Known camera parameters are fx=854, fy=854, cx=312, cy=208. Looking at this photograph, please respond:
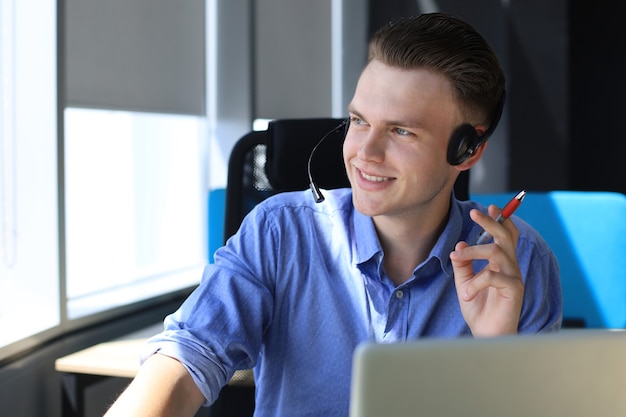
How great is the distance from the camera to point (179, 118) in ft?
12.0

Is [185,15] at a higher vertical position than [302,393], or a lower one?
higher

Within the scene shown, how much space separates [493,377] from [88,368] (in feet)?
5.82

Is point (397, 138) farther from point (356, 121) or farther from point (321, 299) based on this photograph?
point (321, 299)

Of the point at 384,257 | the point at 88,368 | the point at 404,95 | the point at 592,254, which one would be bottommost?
the point at 88,368

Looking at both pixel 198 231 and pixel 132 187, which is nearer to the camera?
pixel 132 187

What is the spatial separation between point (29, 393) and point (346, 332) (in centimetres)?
132

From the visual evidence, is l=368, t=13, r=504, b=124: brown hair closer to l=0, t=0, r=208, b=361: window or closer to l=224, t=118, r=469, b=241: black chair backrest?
l=224, t=118, r=469, b=241: black chair backrest

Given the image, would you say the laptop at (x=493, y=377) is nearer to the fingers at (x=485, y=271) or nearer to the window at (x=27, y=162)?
the fingers at (x=485, y=271)

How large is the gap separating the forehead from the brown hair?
14 mm

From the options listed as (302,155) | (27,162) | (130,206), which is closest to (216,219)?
(27,162)

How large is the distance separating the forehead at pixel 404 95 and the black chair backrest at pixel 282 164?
33 centimetres

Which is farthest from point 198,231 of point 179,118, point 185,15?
point 185,15

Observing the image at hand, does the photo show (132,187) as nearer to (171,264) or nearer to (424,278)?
(171,264)

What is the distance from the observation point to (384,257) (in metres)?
1.46
